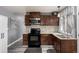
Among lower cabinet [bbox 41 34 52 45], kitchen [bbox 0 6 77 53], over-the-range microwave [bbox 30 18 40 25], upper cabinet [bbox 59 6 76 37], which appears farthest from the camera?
over-the-range microwave [bbox 30 18 40 25]

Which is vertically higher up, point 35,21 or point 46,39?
point 35,21

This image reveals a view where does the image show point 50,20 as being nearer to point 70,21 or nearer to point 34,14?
point 34,14

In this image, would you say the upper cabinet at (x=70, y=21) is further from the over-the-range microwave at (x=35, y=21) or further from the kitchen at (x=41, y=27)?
the over-the-range microwave at (x=35, y=21)

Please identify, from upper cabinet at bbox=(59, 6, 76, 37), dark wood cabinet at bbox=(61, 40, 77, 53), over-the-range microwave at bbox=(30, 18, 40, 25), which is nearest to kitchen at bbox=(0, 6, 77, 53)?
over-the-range microwave at bbox=(30, 18, 40, 25)

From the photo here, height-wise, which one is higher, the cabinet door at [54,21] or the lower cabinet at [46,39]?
the cabinet door at [54,21]

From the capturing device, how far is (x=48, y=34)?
664cm

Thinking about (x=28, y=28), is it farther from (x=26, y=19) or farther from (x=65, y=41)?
(x=65, y=41)

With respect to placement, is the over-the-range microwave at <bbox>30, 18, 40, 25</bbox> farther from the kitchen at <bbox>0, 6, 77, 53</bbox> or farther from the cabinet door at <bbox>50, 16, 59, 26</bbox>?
the cabinet door at <bbox>50, 16, 59, 26</bbox>

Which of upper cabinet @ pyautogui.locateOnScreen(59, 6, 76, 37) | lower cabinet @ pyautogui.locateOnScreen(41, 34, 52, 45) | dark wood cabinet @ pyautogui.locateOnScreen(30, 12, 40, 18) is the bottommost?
lower cabinet @ pyautogui.locateOnScreen(41, 34, 52, 45)

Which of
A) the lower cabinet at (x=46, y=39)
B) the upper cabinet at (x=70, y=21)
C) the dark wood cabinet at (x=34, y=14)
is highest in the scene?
the dark wood cabinet at (x=34, y=14)

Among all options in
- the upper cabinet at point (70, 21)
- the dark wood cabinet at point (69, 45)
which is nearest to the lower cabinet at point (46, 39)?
the upper cabinet at point (70, 21)

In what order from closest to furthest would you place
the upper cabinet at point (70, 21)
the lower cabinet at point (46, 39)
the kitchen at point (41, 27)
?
1. the upper cabinet at point (70, 21)
2. the kitchen at point (41, 27)
3. the lower cabinet at point (46, 39)

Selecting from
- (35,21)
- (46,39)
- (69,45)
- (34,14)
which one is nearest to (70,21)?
(69,45)
